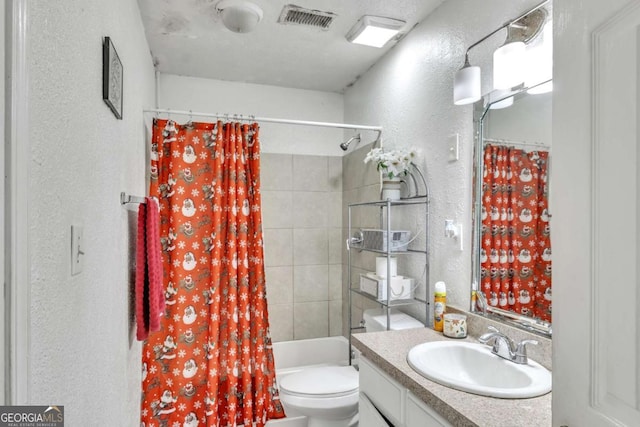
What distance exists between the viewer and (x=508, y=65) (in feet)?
4.63

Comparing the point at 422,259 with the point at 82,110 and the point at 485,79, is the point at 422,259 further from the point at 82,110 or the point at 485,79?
the point at 82,110

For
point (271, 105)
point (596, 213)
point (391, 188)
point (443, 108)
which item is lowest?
point (596, 213)

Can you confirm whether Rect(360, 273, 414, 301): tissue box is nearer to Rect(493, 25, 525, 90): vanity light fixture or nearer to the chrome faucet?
the chrome faucet

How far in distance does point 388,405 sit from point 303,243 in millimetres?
1802

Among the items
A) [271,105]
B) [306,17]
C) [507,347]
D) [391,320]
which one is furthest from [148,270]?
[271,105]

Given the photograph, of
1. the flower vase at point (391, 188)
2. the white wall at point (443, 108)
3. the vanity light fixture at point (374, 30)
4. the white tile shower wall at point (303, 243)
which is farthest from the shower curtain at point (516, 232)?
the white tile shower wall at point (303, 243)

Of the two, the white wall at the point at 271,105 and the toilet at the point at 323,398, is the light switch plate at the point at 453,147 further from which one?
the white wall at the point at 271,105

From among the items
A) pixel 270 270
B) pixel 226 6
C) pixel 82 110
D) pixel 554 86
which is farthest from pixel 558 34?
pixel 270 270

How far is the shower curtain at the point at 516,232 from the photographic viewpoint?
4.21 feet

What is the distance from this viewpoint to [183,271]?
208cm

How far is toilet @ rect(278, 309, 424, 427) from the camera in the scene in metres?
1.91

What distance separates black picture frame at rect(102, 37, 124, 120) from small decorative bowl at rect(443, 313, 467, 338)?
1534 millimetres

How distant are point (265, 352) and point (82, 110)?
1812 millimetres

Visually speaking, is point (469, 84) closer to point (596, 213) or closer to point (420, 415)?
point (596, 213)
